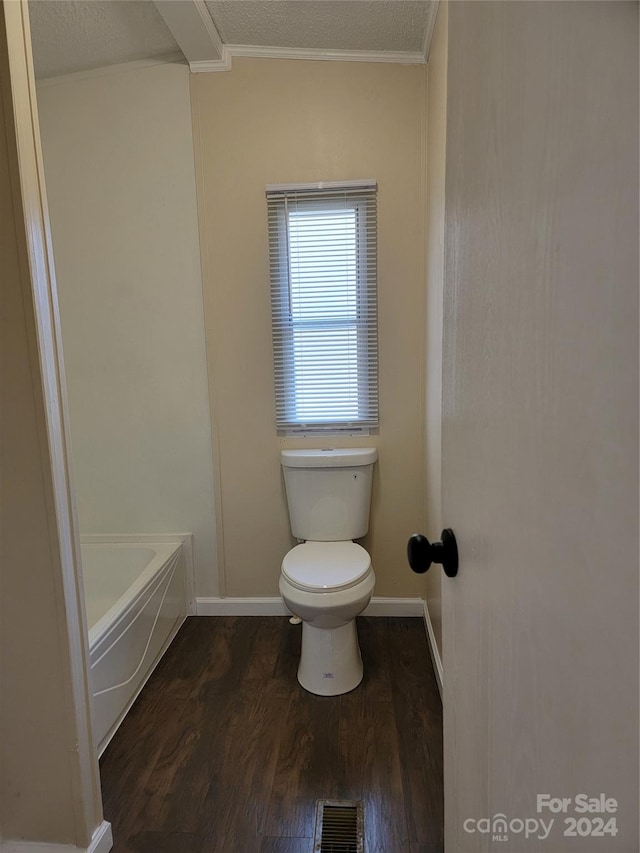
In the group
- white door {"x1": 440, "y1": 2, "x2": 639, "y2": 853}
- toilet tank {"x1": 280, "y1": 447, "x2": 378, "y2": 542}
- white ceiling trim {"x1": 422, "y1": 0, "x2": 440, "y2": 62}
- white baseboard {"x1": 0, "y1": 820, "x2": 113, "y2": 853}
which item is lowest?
white baseboard {"x1": 0, "y1": 820, "x2": 113, "y2": 853}

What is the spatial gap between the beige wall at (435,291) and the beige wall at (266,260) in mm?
125

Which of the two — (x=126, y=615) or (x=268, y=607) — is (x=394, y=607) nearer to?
(x=268, y=607)

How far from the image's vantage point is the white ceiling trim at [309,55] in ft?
6.72

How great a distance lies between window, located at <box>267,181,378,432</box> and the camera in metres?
2.18

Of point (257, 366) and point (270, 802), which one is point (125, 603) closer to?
point (270, 802)

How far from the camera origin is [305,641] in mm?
1933

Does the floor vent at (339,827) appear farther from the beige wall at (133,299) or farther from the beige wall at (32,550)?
the beige wall at (133,299)

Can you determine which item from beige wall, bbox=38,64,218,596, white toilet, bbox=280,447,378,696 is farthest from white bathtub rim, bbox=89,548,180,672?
white toilet, bbox=280,447,378,696

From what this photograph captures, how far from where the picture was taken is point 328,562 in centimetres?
198

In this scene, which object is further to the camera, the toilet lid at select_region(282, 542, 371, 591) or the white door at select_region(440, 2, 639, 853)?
the toilet lid at select_region(282, 542, 371, 591)

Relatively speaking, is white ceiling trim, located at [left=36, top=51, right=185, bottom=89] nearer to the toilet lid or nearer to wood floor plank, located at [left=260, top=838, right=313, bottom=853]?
the toilet lid

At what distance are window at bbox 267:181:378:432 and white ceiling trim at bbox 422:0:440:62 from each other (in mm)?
521

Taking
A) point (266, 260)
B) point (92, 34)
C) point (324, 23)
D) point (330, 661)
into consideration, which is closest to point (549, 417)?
point (330, 661)

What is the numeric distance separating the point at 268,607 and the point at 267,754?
0.87m
